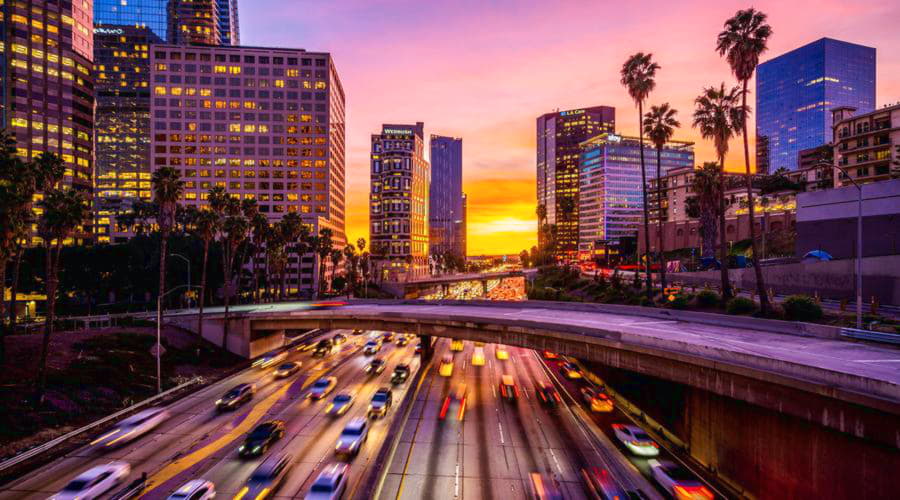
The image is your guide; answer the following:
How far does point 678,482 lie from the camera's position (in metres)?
20.5

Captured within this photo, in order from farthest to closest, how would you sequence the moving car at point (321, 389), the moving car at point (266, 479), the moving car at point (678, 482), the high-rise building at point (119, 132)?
1. the high-rise building at point (119, 132)
2. the moving car at point (321, 389)
3. the moving car at point (266, 479)
4. the moving car at point (678, 482)

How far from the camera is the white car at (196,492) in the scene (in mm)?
18906

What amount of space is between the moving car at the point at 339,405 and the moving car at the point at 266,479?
8794mm

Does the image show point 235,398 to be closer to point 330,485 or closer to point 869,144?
point 330,485

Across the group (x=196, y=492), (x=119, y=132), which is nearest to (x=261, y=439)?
(x=196, y=492)

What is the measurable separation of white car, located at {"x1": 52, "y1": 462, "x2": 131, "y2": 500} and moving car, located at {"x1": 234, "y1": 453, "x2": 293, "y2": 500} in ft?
21.9

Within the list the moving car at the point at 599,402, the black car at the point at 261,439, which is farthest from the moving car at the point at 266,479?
the moving car at the point at 599,402

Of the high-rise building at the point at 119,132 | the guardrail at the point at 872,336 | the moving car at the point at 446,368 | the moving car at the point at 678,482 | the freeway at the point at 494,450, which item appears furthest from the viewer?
the high-rise building at the point at 119,132

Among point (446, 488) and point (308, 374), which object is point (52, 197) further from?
point (446, 488)

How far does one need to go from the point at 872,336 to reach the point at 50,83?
166250 millimetres

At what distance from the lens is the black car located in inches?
990

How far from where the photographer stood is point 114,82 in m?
198

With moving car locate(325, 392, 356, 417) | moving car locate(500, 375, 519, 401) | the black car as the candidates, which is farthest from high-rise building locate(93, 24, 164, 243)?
moving car locate(500, 375, 519, 401)

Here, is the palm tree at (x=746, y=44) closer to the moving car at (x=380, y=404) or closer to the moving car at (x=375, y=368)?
the moving car at (x=380, y=404)
